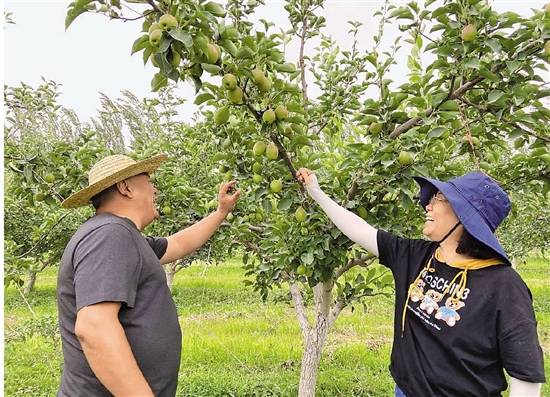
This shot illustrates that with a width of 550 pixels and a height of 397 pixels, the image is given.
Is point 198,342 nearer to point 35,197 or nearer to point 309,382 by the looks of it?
point 309,382

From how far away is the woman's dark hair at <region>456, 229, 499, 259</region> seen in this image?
1.53 metres

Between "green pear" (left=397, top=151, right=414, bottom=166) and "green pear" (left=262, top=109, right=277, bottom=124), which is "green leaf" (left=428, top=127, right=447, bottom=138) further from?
"green pear" (left=262, top=109, right=277, bottom=124)

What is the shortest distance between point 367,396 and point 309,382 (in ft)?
4.77

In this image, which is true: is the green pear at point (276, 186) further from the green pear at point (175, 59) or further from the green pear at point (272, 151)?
the green pear at point (175, 59)

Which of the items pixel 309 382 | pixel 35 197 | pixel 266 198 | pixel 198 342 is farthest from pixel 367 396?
pixel 35 197

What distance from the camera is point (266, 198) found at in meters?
2.36

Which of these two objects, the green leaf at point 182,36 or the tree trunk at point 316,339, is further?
the tree trunk at point 316,339

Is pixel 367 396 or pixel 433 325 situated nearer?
pixel 433 325

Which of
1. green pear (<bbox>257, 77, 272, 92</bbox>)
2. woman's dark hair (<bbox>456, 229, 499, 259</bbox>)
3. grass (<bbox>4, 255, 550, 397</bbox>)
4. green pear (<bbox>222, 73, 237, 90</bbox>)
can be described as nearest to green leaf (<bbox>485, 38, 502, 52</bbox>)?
woman's dark hair (<bbox>456, 229, 499, 259</bbox>)

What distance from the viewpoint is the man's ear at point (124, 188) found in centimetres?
165

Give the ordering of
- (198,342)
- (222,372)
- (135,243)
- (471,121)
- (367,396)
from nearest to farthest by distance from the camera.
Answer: (135,243) → (471,121) → (367,396) → (222,372) → (198,342)

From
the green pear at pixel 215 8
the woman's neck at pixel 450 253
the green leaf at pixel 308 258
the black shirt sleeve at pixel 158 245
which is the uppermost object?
the green pear at pixel 215 8

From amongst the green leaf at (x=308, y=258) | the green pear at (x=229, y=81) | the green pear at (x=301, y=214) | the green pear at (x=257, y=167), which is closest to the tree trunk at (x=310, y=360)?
the green leaf at (x=308, y=258)

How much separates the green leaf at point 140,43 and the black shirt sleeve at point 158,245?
842mm
